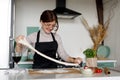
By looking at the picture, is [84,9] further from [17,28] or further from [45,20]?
[45,20]

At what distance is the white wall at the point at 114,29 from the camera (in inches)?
110

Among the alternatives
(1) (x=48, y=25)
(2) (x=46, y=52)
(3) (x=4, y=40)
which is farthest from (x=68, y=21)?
(1) (x=48, y=25)

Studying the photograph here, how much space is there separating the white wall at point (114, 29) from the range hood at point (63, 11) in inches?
21.3

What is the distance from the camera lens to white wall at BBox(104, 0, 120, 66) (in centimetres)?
280

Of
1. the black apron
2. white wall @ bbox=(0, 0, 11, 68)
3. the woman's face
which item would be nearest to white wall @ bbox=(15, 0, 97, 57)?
white wall @ bbox=(0, 0, 11, 68)

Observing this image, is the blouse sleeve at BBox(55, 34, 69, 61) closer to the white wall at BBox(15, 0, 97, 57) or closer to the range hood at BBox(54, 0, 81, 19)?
the range hood at BBox(54, 0, 81, 19)

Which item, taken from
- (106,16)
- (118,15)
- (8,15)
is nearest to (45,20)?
(8,15)

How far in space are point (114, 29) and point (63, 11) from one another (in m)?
0.77

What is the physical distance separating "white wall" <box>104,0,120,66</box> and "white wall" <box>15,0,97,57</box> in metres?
0.26

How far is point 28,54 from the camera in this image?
9.23ft

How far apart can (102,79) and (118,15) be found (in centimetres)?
196

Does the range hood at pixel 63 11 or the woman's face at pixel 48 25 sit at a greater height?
the range hood at pixel 63 11

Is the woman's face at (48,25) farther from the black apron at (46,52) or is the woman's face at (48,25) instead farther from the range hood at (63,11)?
the range hood at (63,11)

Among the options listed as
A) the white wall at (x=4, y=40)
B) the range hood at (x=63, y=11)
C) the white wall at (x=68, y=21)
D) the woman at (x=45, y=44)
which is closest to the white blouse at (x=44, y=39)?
the woman at (x=45, y=44)
